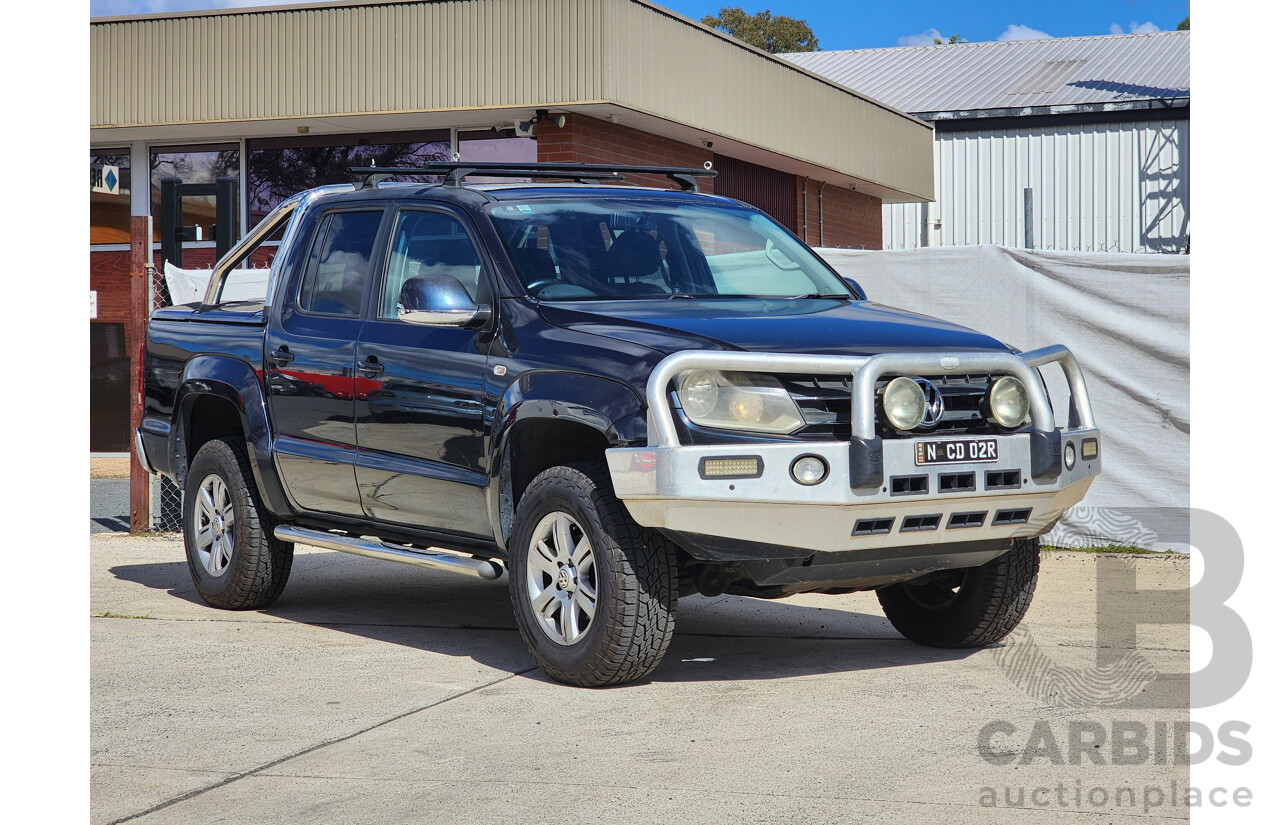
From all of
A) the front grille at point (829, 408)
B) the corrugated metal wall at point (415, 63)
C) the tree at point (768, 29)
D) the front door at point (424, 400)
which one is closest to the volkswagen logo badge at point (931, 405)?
the front grille at point (829, 408)

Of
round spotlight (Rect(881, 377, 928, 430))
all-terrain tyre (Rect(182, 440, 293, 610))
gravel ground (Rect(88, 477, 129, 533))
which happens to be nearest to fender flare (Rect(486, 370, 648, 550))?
round spotlight (Rect(881, 377, 928, 430))

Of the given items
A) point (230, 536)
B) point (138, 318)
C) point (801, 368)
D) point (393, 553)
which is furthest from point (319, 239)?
point (138, 318)

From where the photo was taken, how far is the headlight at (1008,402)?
19.2 ft

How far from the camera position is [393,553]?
271 inches

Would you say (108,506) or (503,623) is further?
(108,506)

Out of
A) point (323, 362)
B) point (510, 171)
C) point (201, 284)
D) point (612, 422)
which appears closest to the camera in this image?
point (612, 422)

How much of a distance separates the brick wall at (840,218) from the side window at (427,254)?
45.8 ft

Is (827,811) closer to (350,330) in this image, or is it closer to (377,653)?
(377,653)

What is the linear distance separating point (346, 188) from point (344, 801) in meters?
4.19

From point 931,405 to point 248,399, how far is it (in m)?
3.75

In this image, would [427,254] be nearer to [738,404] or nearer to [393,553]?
[393,553]

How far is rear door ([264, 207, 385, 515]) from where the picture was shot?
23.6 feet

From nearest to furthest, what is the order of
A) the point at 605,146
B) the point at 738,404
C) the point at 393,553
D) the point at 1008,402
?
the point at 738,404
the point at 1008,402
the point at 393,553
the point at 605,146

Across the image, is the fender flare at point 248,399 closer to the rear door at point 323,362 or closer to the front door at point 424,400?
the rear door at point 323,362
